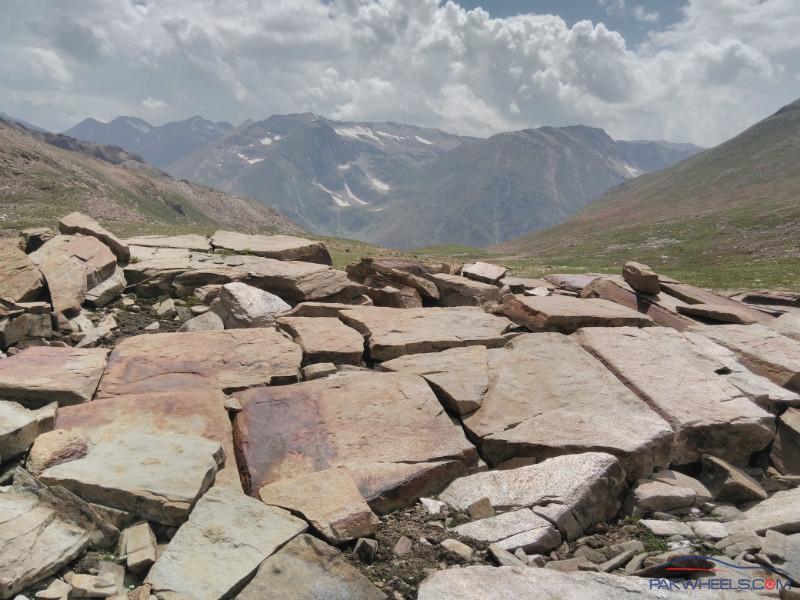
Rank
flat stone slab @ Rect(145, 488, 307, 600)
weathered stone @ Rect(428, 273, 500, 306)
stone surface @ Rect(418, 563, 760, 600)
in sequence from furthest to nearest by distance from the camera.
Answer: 1. weathered stone @ Rect(428, 273, 500, 306)
2. stone surface @ Rect(418, 563, 760, 600)
3. flat stone slab @ Rect(145, 488, 307, 600)

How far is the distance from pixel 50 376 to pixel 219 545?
4.90m

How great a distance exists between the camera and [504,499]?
725 cm

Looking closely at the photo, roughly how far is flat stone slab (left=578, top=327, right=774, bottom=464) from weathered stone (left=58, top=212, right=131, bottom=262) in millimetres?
13370

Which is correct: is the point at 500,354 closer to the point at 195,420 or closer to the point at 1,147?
the point at 195,420

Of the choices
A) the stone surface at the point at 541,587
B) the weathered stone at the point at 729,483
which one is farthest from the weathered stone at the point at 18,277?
the weathered stone at the point at 729,483

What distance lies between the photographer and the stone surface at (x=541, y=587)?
5.41 m

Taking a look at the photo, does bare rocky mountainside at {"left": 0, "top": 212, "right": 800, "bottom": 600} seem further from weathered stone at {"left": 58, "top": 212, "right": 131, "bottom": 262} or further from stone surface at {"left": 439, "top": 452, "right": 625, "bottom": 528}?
weathered stone at {"left": 58, "top": 212, "right": 131, "bottom": 262}

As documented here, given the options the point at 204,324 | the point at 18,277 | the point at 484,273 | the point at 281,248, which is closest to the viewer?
the point at 18,277

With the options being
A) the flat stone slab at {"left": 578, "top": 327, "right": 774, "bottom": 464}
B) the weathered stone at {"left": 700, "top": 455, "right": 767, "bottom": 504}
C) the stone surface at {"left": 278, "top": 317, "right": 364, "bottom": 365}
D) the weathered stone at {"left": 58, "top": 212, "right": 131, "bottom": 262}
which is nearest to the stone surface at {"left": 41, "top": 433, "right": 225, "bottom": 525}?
the stone surface at {"left": 278, "top": 317, "right": 364, "bottom": 365}

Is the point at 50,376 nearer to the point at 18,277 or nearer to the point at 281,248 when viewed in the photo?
the point at 18,277

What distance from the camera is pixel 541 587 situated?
5.50m

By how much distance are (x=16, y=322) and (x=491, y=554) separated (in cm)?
1018

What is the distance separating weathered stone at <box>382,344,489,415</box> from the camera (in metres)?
9.66

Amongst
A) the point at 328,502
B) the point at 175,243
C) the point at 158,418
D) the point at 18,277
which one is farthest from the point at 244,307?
the point at 175,243
